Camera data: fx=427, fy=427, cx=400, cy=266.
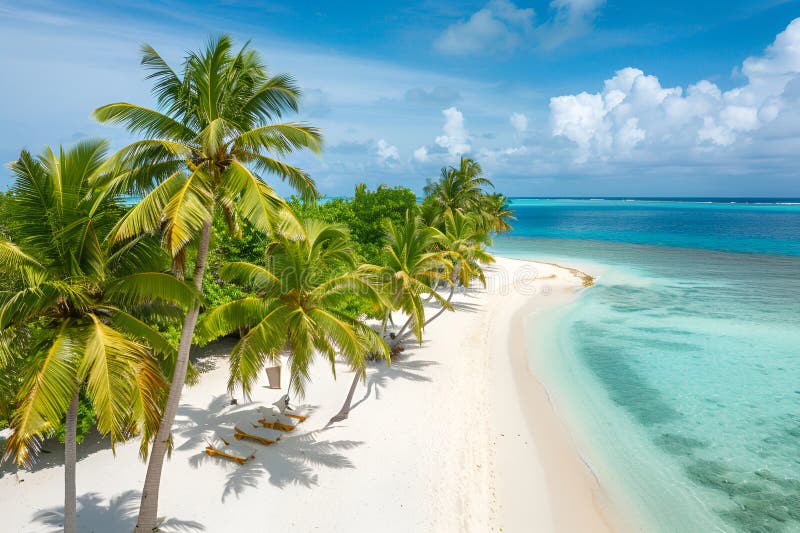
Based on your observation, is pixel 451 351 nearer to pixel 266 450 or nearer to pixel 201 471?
pixel 266 450

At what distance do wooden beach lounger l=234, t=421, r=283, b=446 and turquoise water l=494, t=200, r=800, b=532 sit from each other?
9.35 m

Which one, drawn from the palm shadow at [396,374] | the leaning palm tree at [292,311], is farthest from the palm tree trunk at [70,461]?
the palm shadow at [396,374]

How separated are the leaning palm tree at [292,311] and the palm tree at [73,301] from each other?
2.21 m

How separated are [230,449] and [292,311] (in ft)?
15.9

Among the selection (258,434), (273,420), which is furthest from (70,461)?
(273,420)

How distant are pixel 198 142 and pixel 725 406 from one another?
19883 millimetres

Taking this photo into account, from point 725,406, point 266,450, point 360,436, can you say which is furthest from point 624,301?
point 266,450

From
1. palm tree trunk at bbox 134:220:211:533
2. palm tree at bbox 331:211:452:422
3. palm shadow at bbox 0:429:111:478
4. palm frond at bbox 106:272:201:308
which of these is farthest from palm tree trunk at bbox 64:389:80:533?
palm tree at bbox 331:211:452:422

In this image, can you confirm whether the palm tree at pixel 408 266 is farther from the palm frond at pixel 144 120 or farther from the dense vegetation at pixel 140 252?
the palm frond at pixel 144 120

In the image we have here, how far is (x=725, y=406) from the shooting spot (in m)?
16.5

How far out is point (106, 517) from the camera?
9.13 metres

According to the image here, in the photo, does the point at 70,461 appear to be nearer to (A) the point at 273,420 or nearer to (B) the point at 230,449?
(B) the point at 230,449

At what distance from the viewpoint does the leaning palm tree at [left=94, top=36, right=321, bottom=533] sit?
22.4 feet

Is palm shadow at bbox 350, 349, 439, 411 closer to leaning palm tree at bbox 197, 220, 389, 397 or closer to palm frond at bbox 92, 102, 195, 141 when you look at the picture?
leaning palm tree at bbox 197, 220, 389, 397
